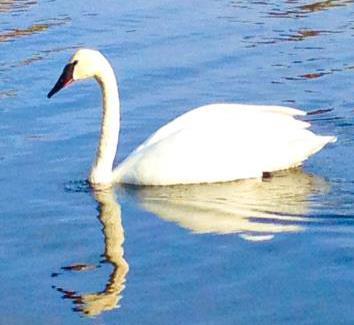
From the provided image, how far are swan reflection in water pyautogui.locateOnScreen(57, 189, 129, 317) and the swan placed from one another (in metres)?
0.36

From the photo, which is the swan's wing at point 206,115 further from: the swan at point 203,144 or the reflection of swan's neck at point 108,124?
the reflection of swan's neck at point 108,124

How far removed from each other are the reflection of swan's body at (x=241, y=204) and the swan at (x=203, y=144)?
0.10m

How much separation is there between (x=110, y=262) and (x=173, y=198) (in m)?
1.54

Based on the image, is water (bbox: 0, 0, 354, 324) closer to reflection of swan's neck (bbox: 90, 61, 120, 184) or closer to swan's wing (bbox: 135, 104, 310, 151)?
reflection of swan's neck (bbox: 90, 61, 120, 184)

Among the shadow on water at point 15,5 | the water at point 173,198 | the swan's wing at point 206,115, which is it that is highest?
the swan's wing at point 206,115

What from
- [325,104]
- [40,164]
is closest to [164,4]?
[325,104]

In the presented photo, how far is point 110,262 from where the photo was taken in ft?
28.9

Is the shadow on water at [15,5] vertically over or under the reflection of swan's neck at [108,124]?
under

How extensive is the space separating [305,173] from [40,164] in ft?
7.11

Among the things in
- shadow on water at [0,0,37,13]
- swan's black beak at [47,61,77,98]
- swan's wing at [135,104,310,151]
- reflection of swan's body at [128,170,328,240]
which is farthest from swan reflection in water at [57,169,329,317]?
shadow on water at [0,0,37,13]

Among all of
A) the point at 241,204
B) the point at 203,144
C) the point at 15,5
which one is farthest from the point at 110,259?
the point at 15,5

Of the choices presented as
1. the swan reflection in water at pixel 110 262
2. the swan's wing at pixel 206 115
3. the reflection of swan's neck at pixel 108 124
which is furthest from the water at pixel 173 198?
the swan's wing at pixel 206 115

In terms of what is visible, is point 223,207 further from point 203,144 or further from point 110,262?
point 110,262

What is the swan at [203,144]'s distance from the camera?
34.7ft
